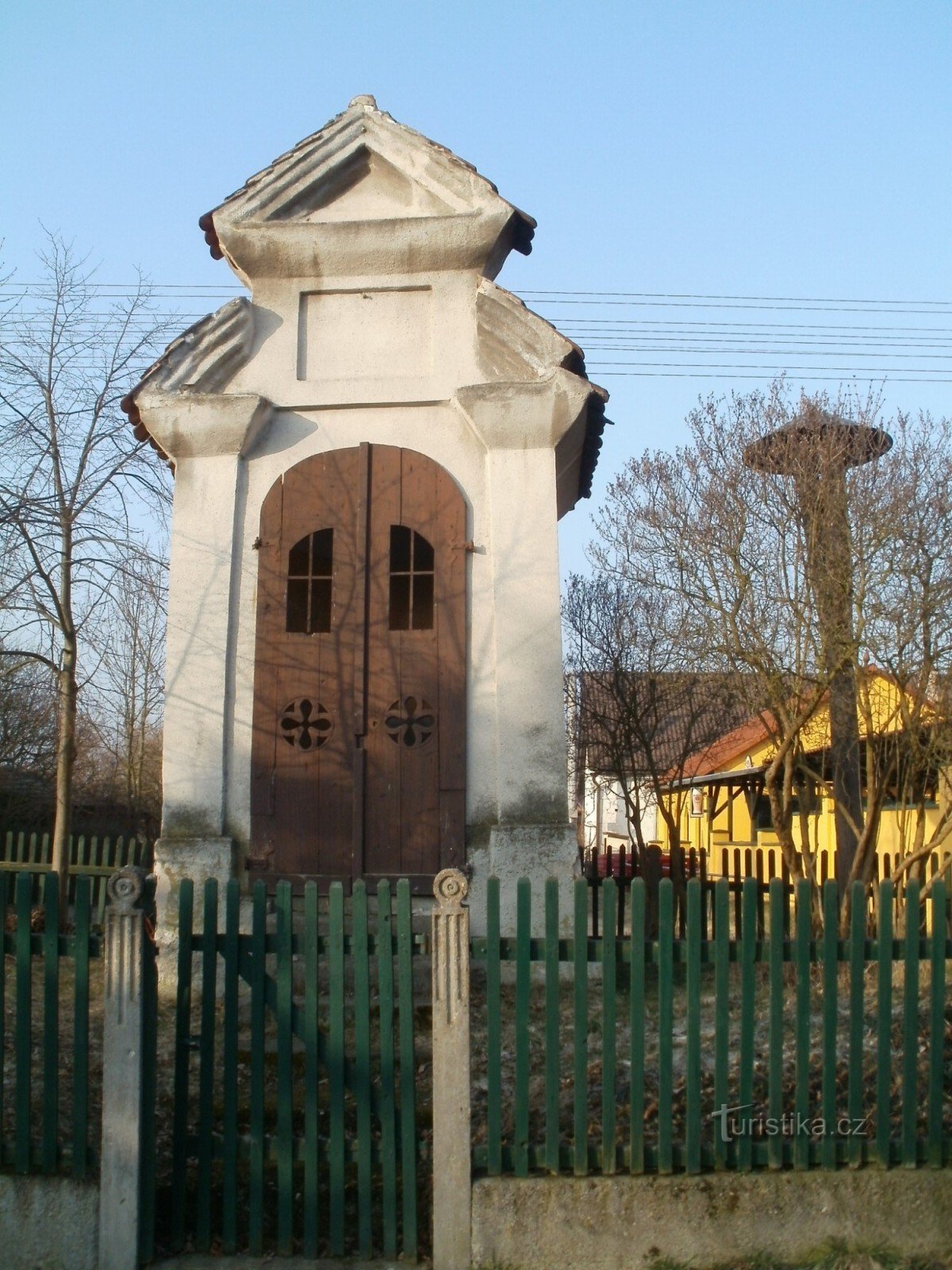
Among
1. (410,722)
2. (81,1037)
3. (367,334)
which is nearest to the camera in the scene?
(81,1037)

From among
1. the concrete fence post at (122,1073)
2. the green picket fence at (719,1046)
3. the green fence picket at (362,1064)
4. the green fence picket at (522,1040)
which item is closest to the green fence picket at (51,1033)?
the concrete fence post at (122,1073)

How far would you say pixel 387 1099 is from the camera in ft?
17.7

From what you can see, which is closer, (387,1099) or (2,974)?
(387,1099)

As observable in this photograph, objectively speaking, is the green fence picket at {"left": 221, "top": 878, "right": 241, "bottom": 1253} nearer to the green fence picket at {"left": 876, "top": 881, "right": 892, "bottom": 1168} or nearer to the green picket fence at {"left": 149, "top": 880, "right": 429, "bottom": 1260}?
the green picket fence at {"left": 149, "top": 880, "right": 429, "bottom": 1260}

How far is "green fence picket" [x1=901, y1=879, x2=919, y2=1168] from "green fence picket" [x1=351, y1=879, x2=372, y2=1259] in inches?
96.3

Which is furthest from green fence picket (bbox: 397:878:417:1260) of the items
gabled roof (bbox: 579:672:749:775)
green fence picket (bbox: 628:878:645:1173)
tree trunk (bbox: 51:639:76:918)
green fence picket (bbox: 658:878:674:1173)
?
gabled roof (bbox: 579:672:749:775)

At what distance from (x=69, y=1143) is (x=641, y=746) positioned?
978 cm

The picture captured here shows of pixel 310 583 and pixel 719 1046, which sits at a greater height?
pixel 310 583

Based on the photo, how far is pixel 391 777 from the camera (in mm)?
8594

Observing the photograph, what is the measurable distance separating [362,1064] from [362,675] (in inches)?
148

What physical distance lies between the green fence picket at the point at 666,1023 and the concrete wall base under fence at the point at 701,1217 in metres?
0.14

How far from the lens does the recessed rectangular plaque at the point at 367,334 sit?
30.3 feet

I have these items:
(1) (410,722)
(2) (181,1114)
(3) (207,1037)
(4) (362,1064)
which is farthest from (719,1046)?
(1) (410,722)

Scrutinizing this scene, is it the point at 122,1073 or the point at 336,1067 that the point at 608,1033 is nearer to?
the point at 336,1067
